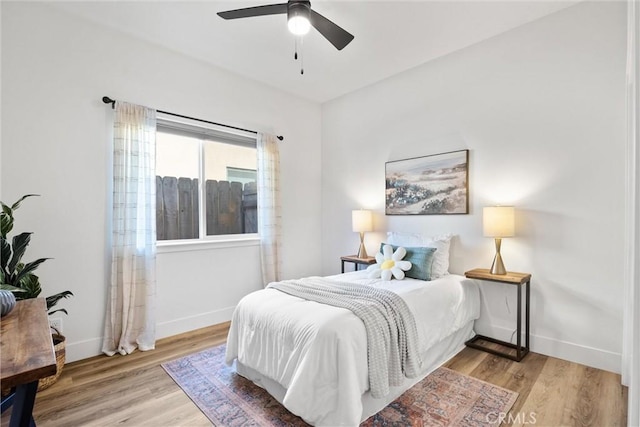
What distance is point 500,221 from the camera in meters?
2.72

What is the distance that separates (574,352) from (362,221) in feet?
7.70

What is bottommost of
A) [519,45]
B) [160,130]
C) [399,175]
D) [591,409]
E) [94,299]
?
[591,409]

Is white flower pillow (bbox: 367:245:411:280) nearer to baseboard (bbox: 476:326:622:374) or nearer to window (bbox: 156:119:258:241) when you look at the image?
baseboard (bbox: 476:326:622:374)

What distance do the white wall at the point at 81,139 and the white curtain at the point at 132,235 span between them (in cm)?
12

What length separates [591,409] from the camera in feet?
6.46

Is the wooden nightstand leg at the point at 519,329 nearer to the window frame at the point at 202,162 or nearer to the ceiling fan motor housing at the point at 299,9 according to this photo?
the ceiling fan motor housing at the point at 299,9

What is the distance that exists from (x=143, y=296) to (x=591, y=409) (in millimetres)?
3606

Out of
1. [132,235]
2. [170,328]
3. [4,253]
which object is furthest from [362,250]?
[4,253]

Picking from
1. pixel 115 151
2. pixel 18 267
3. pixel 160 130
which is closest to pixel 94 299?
pixel 18 267

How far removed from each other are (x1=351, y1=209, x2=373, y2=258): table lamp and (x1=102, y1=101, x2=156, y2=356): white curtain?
2.30 metres

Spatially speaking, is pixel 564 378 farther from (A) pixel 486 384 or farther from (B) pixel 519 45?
(B) pixel 519 45

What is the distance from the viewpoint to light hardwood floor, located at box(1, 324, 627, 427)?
1.90m

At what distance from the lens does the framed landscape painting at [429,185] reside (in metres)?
3.24

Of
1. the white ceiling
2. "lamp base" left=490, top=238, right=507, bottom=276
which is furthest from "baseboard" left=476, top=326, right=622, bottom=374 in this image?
the white ceiling
